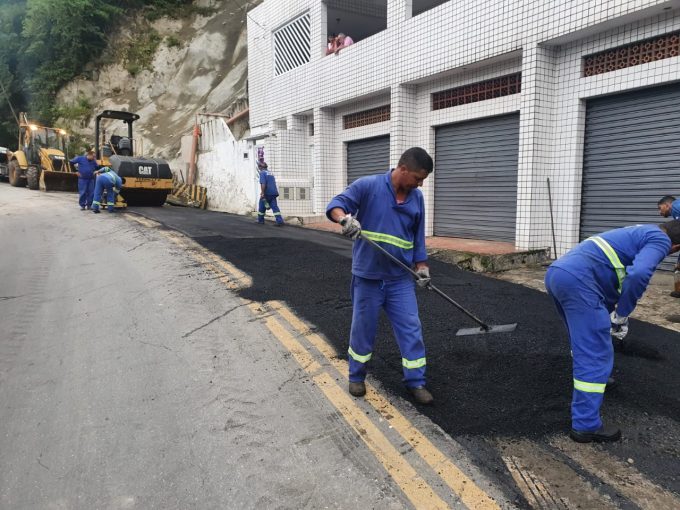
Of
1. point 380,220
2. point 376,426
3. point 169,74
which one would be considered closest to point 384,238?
point 380,220

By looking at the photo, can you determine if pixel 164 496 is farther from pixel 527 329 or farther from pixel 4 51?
pixel 4 51

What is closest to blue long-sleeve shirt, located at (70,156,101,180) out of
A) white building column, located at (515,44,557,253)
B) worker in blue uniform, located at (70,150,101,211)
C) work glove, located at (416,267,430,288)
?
worker in blue uniform, located at (70,150,101,211)

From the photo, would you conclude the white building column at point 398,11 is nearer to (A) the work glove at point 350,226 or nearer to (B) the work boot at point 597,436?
(A) the work glove at point 350,226

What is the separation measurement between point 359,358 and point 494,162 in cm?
704

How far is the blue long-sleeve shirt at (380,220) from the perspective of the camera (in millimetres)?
3604

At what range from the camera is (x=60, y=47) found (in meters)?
32.4

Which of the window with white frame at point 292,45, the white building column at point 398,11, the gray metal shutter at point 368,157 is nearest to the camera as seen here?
the white building column at point 398,11

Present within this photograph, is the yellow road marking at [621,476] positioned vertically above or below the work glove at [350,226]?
below

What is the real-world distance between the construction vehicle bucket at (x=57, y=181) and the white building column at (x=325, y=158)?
1185cm

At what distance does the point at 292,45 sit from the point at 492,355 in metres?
13.2

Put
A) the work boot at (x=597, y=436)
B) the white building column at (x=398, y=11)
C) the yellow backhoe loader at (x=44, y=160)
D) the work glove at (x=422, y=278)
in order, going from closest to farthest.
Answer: the work boot at (x=597, y=436)
the work glove at (x=422, y=278)
the white building column at (x=398, y=11)
the yellow backhoe loader at (x=44, y=160)

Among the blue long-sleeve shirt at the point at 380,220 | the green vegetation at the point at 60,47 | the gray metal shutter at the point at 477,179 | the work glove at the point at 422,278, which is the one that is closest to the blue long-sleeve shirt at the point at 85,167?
the gray metal shutter at the point at 477,179

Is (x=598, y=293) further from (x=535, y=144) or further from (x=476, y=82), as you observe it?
(x=476, y=82)

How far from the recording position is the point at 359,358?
360cm
